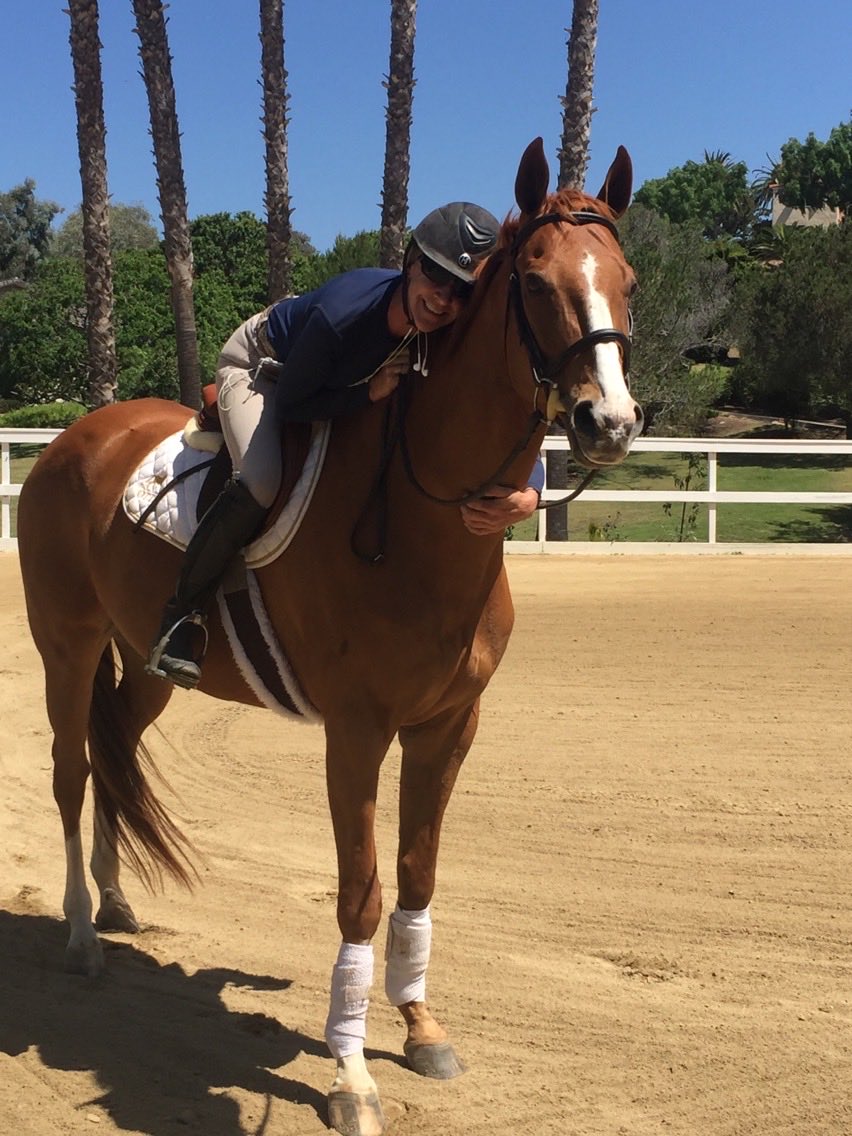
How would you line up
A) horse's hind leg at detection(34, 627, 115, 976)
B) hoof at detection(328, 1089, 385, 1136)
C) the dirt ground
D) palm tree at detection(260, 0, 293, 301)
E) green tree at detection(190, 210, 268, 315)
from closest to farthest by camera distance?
hoof at detection(328, 1089, 385, 1136)
the dirt ground
horse's hind leg at detection(34, 627, 115, 976)
palm tree at detection(260, 0, 293, 301)
green tree at detection(190, 210, 268, 315)

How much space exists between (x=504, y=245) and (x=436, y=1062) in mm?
2589

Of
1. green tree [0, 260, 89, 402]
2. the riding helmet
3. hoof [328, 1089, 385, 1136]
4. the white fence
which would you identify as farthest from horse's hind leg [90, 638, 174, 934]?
green tree [0, 260, 89, 402]

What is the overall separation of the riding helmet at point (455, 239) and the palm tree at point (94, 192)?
13649 millimetres

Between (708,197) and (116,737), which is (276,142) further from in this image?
(708,197)

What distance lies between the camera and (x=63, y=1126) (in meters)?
3.43

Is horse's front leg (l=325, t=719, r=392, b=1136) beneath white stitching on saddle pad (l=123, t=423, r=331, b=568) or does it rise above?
beneath

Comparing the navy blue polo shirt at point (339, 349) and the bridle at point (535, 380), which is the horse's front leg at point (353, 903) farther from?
the navy blue polo shirt at point (339, 349)

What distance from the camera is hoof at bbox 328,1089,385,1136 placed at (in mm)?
3430

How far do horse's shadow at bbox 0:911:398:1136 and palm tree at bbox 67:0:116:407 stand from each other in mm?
12614

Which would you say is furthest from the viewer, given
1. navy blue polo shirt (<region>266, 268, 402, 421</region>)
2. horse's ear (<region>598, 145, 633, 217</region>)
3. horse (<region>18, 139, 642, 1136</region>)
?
navy blue polo shirt (<region>266, 268, 402, 421</region>)

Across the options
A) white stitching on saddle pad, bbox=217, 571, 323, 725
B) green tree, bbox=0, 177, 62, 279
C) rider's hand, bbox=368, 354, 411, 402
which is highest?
green tree, bbox=0, 177, 62, 279

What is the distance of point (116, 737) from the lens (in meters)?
5.08

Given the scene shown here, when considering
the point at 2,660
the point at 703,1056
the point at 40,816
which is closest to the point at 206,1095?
the point at 703,1056

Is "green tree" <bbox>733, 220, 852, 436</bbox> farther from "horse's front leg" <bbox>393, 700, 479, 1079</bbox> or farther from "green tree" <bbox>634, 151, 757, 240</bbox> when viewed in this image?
"green tree" <bbox>634, 151, 757, 240</bbox>
